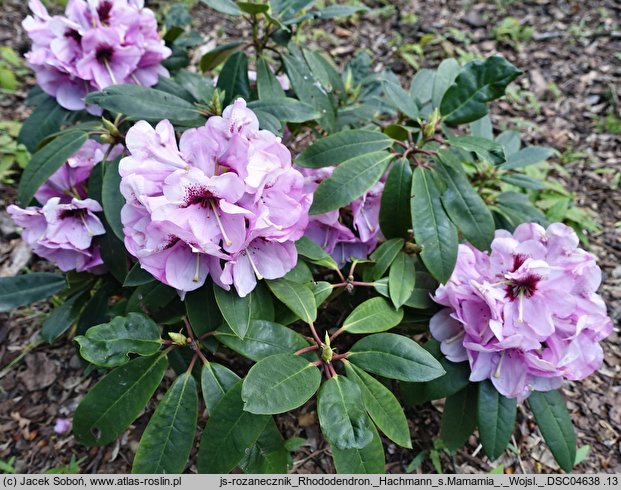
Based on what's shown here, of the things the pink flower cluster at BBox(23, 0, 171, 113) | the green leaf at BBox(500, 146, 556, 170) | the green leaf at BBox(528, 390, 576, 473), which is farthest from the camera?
the green leaf at BBox(500, 146, 556, 170)

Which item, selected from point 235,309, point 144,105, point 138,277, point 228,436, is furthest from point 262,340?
point 144,105

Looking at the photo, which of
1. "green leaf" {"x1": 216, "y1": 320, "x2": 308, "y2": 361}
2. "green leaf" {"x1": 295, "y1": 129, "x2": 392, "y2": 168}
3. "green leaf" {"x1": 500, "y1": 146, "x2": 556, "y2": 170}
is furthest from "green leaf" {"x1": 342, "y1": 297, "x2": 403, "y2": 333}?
"green leaf" {"x1": 500, "y1": 146, "x2": 556, "y2": 170}

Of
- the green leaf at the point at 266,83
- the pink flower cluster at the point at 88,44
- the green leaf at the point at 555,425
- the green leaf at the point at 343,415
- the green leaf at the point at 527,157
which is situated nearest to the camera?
the green leaf at the point at 343,415

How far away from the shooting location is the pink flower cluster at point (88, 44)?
1469 millimetres

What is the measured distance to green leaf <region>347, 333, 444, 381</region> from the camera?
117 centimetres

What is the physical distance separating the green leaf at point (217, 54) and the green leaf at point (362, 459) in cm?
125

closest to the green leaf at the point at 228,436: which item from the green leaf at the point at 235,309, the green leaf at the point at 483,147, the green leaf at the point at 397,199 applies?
the green leaf at the point at 235,309

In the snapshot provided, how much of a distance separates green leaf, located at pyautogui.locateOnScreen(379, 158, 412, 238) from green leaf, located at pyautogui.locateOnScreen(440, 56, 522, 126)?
0.71ft

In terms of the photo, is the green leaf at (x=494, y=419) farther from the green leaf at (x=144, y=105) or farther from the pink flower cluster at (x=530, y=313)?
the green leaf at (x=144, y=105)

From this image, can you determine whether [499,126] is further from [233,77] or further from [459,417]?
[459,417]

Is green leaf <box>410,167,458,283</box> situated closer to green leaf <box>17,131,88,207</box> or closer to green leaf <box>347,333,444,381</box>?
green leaf <box>347,333,444,381</box>

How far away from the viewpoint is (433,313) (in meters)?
1.45

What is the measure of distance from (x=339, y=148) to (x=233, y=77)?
0.44m

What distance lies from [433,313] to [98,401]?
90 cm
